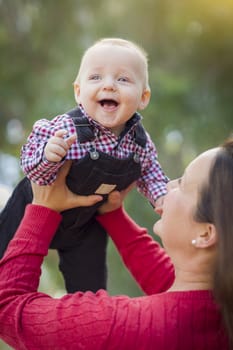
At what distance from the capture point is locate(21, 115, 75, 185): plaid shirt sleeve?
59.7 inches

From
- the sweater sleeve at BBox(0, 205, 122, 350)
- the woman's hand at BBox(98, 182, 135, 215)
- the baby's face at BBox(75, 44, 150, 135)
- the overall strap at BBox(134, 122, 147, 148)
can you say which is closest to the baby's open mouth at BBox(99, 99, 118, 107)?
the baby's face at BBox(75, 44, 150, 135)

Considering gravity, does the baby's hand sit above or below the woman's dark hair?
above

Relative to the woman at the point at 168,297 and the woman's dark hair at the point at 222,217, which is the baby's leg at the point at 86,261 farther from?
the woman's dark hair at the point at 222,217

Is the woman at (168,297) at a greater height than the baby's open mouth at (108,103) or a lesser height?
lesser

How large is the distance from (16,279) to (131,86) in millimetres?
516

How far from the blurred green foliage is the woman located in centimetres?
303

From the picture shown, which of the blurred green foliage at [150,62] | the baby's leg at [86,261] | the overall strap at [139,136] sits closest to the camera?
the overall strap at [139,136]

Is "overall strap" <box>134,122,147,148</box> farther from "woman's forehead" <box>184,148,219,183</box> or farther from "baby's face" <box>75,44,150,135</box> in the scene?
"woman's forehead" <box>184,148,219,183</box>

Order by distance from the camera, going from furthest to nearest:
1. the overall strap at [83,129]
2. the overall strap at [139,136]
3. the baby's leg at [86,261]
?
the baby's leg at [86,261] < the overall strap at [139,136] < the overall strap at [83,129]

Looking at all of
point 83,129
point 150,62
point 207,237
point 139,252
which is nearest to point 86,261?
point 139,252

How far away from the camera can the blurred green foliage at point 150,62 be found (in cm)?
504

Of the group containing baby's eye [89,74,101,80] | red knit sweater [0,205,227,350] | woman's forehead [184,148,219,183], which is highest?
baby's eye [89,74,101,80]

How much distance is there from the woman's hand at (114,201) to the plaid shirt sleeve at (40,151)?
0.20 metres

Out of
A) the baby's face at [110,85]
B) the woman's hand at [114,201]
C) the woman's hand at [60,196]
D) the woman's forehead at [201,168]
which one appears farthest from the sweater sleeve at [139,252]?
the woman's forehead at [201,168]
